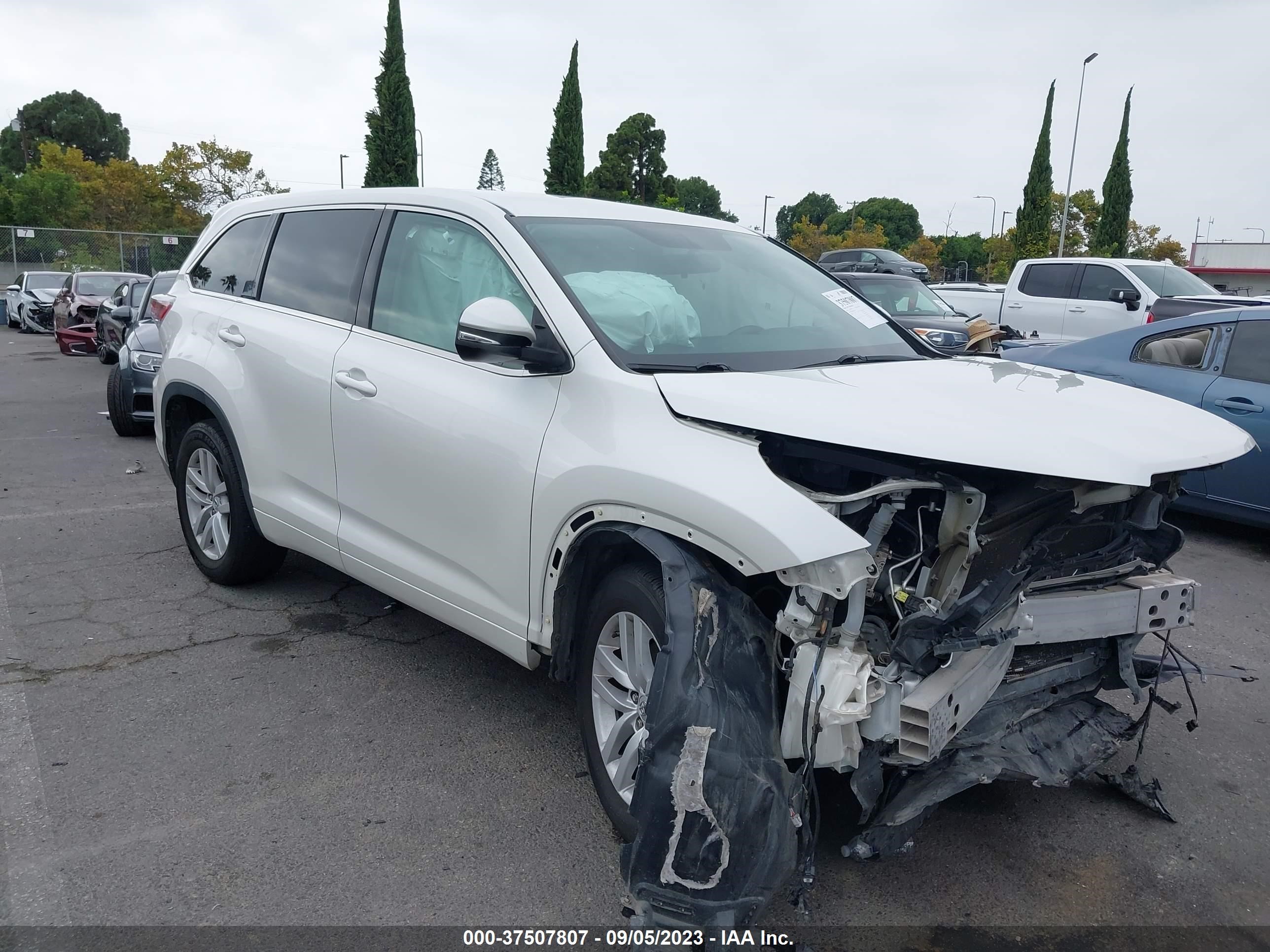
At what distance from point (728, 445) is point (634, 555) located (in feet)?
1.66

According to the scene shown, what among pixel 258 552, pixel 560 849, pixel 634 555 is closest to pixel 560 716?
pixel 560 849

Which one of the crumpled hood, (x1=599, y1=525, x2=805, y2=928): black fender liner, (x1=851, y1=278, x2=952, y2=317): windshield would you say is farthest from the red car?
(x1=599, y1=525, x2=805, y2=928): black fender liner

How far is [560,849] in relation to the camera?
311cm

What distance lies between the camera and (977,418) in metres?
2.73

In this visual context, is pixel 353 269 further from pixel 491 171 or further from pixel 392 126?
pixel 491 171

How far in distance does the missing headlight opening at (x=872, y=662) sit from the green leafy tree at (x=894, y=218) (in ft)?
344

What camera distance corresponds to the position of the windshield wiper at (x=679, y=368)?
3.11m

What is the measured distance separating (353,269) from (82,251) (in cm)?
3711

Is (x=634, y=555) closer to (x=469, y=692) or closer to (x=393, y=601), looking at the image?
(x=469, y=692)

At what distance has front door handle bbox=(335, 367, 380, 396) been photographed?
386cm

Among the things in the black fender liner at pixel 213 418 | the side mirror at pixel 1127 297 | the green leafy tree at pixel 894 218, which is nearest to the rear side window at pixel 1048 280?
the side mirror at pixel 1127 297

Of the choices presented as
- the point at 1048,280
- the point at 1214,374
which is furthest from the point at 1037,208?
the point at 1214,374

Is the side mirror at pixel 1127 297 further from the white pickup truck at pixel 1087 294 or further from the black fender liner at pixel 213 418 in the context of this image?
the black fender liner at pixel 213 418

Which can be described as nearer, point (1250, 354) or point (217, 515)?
point (217, 515)
